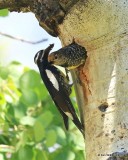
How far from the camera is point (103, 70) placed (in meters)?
1.85

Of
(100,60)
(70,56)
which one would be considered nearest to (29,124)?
(70,56)

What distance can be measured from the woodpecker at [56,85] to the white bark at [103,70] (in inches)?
10.3

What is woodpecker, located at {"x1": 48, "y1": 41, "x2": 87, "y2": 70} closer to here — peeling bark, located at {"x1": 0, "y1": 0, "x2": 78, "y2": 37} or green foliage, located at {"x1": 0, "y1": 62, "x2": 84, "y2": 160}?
peeling bark, located at {"x1": 0, "y1": 0, "x2": 78, "y2": 37}

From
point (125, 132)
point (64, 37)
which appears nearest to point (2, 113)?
point (64, 37)

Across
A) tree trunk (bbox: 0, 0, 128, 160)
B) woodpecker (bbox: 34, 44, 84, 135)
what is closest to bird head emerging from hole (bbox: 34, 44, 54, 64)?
woodpecker (bbox: 34, 44, 84, 135)

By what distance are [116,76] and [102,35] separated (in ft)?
0.56

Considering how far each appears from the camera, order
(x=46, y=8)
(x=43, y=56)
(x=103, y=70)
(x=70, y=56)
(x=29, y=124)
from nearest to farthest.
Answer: (x=103, y=70) < (x=46, y=8) < (x=70, y=56) < (x=43, y=56) < (x=29, y=124)

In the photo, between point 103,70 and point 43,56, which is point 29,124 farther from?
point 103,70

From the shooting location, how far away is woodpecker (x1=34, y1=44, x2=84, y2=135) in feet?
7.44

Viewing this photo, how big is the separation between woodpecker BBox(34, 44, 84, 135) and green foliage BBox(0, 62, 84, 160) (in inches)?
10.3

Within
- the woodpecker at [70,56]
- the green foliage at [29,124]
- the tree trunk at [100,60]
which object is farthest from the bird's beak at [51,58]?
the green foliage at [29,124]

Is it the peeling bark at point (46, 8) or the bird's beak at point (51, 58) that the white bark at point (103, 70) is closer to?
the peeling bark at point (46, 8)

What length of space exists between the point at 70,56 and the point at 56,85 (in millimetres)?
135

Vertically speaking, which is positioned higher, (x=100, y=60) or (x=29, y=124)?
(x=100, y=60)
